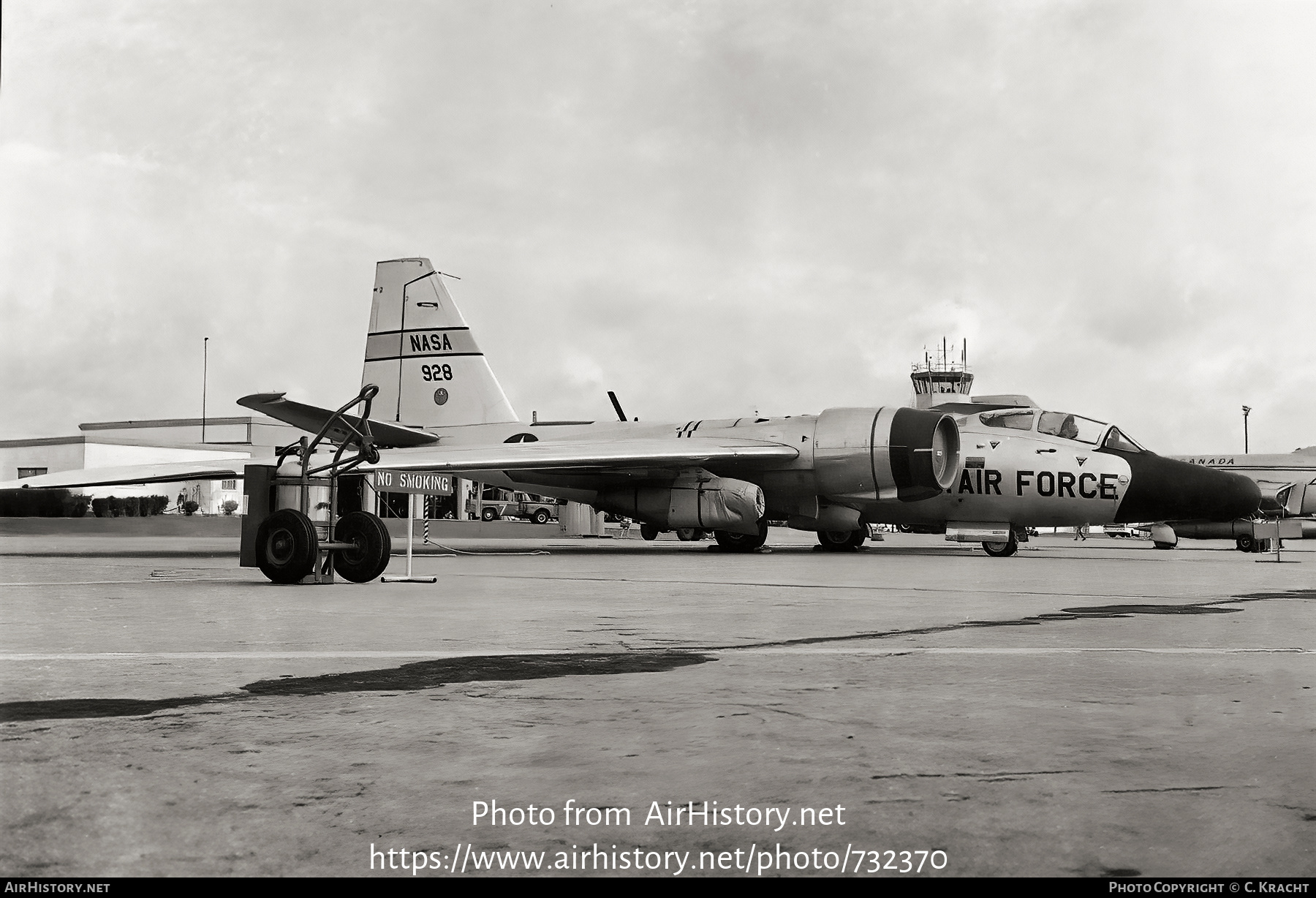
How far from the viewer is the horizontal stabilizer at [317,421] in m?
19.6

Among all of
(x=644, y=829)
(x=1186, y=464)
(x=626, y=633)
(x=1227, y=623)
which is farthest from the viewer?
(x=1186, y=464)

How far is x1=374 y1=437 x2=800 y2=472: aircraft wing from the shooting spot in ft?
55.5

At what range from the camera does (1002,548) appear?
63.3 ft

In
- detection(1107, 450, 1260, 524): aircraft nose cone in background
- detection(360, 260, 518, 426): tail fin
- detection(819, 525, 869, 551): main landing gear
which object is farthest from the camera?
detection(360, 260, 518, 426): tail fin

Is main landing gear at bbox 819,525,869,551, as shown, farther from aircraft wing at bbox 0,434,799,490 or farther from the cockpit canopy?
the cockpit canopy

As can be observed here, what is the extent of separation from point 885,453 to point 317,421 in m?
10.5

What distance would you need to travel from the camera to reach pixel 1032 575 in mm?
12680

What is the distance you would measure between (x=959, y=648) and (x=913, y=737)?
2.39m


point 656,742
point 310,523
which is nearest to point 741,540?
point 310,523

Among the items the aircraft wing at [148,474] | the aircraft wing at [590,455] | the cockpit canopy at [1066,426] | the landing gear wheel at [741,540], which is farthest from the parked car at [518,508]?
the cockpit canopy at [1066,426]

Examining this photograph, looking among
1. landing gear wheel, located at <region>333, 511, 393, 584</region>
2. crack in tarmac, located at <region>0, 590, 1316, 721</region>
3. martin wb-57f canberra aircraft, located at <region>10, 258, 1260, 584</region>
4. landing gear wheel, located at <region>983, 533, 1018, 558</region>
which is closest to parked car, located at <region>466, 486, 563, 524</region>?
martin wb-57f canberra aircraft, located at <region>10, 258, 1260, 584</region>

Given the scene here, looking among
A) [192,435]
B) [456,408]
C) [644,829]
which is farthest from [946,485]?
[192,435]

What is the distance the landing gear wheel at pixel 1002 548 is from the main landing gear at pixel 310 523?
11.4 metres

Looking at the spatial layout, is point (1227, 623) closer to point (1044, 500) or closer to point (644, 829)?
point (644, 829)
